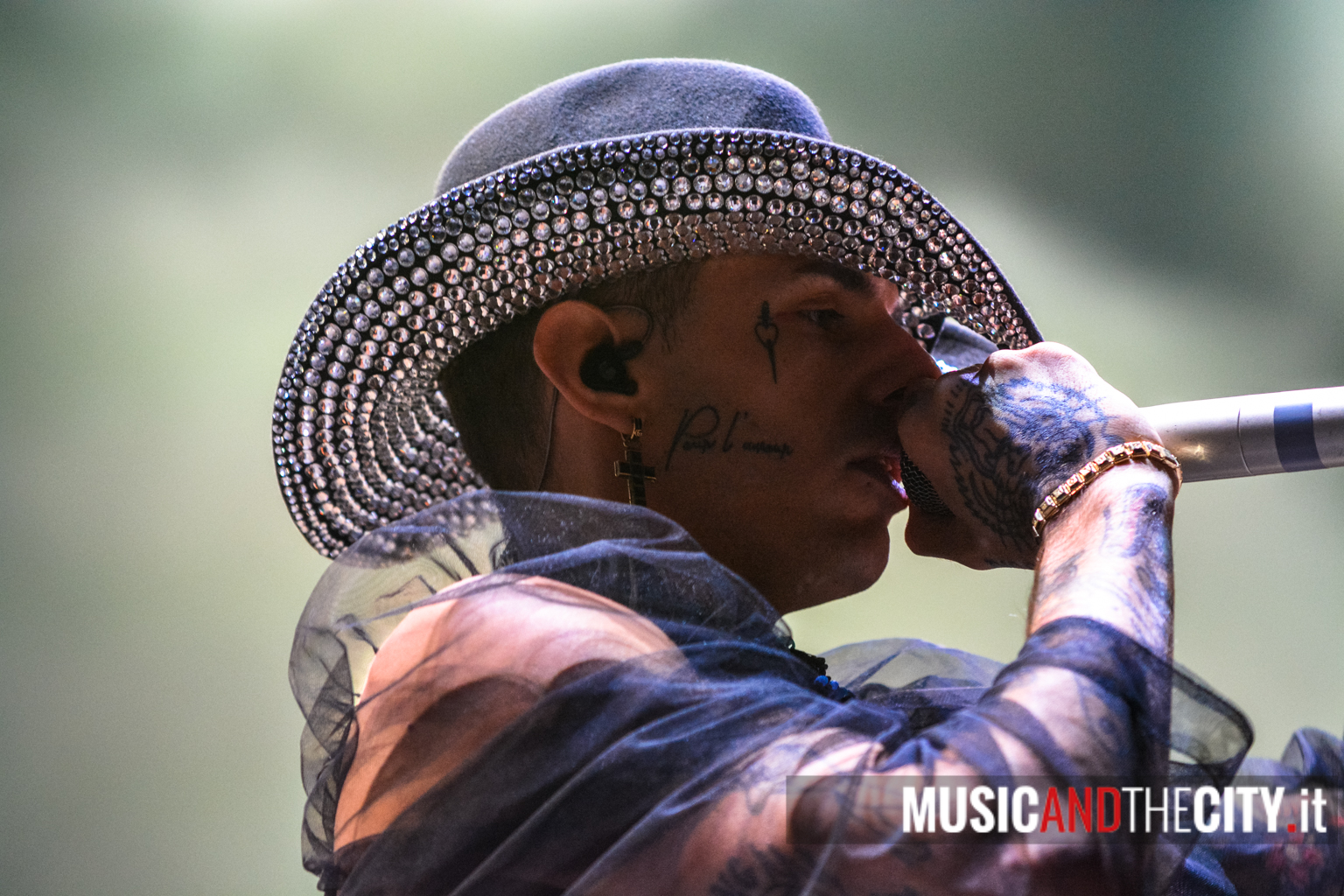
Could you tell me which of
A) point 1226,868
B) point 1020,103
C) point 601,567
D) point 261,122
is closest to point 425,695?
point 601,567

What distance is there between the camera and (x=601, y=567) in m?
0.73

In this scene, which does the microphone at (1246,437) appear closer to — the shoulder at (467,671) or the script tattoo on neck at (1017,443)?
the script tattoo on neck at (1017,443)

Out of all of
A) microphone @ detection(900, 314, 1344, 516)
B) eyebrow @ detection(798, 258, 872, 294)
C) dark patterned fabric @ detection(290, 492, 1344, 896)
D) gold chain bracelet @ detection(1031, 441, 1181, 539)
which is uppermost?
eyebrow @ detection(798, 258, 872, 294)

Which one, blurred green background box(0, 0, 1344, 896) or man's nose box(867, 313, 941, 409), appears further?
blurred green background box(0, 0, 1344, 896)

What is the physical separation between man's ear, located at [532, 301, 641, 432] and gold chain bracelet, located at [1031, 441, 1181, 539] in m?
0.35

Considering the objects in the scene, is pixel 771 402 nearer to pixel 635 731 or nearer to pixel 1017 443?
pixel 1017 443

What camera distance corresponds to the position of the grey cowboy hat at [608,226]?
Answer: 88 centimetres

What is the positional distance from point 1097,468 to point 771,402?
10.8 inches

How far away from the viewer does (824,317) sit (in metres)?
0.94

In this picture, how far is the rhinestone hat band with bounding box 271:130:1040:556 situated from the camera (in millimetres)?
881

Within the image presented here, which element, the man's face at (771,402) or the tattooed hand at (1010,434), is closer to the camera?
the tattooed hand at (1010,434)

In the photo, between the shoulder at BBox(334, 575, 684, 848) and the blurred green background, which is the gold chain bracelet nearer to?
the shoulder at BBox(334, 575, 684, 848)

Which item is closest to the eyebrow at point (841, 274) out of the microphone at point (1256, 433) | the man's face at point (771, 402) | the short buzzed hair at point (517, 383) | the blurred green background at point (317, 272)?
the man's face at point (771, 402)

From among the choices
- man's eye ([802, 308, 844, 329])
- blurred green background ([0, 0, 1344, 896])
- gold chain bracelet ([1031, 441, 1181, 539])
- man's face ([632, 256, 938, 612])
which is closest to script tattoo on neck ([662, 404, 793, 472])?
man's face ([632, 256, 938, 612])
